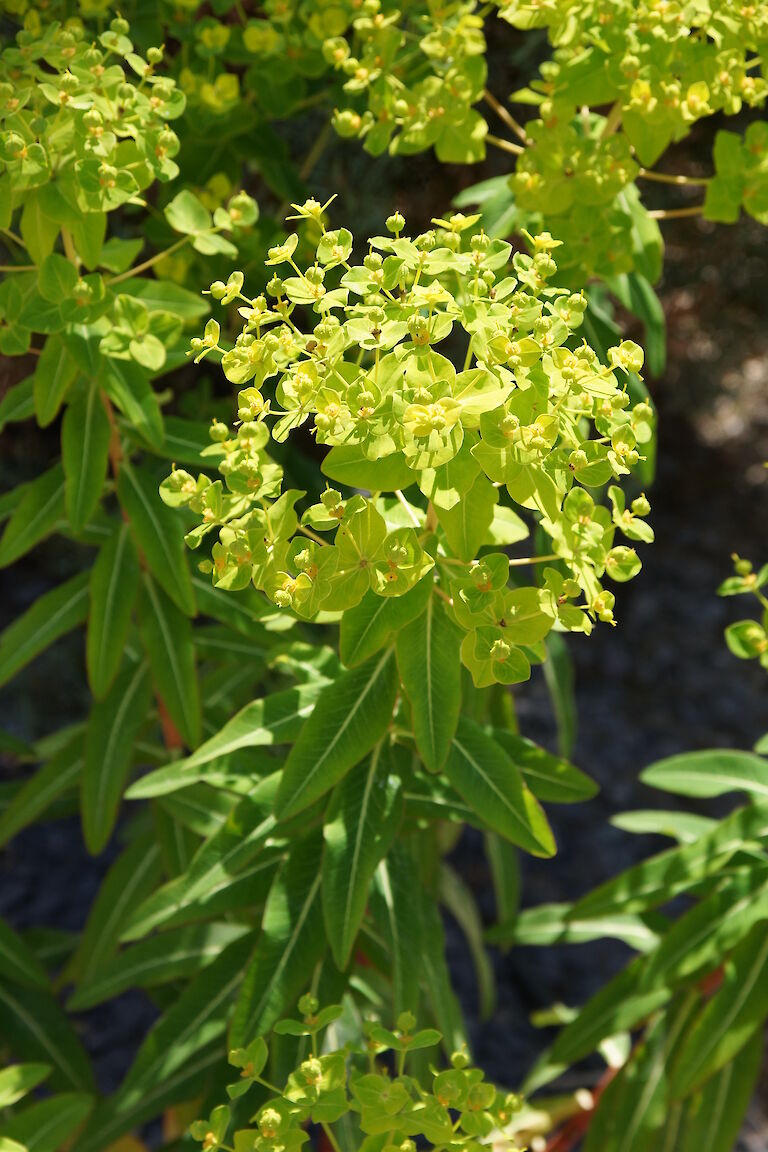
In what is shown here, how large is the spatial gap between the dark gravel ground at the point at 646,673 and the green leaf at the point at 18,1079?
4.07 feet

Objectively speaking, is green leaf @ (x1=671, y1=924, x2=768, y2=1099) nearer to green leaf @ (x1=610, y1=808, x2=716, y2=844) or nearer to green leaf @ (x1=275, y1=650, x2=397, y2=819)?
green leaf @ (x1=610, y1=808, x2=716, y2=844)

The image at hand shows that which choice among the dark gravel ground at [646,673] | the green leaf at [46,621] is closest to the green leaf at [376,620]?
the green leaf at [46,621]

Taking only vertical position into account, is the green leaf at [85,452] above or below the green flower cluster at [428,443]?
below

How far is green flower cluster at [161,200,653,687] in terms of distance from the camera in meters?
0.80

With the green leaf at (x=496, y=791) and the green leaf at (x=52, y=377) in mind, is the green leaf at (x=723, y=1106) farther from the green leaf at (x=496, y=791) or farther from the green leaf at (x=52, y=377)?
the green leaf at (x=52, y=377)

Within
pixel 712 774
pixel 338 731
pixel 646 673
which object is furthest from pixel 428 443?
pixel 646 673

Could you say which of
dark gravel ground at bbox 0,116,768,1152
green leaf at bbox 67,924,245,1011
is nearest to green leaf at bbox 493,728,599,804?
green leaf at bbox 67,924,245,1011

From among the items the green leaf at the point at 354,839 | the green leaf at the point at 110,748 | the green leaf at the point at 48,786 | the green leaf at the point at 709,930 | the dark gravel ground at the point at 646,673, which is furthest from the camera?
the dark gravel ground at the point at 646,673

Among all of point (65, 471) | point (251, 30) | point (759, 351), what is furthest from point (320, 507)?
point (759, 351)

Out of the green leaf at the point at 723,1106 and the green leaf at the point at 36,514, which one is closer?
the green leaf at the point at 36,514

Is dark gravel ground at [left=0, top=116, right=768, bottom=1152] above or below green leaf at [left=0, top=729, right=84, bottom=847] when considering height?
below

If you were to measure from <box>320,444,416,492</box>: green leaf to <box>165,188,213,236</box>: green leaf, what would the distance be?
0.44 meters

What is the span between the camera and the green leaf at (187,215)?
3.81 ft

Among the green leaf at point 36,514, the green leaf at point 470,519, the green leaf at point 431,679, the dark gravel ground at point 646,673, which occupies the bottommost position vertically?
the dark gravel ground at point 646,673
